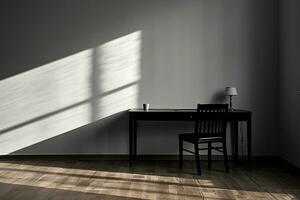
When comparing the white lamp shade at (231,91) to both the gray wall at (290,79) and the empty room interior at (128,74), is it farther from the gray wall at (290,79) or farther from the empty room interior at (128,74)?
the gray wall at (290,79)

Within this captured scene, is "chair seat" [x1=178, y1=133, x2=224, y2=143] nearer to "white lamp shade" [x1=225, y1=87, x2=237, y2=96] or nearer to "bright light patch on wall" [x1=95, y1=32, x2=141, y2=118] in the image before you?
"white lamp shade" [x1=225, y1=87, x2=237, y2=96]

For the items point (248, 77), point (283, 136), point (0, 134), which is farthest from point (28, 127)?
point (283, 136)

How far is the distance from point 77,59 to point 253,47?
2.42m

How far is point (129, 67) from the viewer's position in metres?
5.25

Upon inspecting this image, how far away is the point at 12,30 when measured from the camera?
17.3 feet

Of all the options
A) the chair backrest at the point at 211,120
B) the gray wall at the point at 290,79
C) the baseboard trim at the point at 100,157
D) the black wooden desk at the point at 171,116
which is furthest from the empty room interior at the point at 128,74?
the chair backrest at the point at 211,120

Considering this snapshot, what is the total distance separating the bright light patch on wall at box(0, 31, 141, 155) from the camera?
525cm

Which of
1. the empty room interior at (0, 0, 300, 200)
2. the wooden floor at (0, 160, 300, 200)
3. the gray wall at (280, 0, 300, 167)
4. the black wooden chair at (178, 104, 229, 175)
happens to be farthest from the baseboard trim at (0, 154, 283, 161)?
the black wooden chair at (178, 104, 229, 175)

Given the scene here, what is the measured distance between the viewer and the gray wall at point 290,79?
15.0 ft

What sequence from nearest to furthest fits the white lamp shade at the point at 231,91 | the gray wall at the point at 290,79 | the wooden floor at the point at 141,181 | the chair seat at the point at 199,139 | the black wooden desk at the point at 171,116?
the wooden floor at the point at 141,181 → the chair seat at the point at 199,139 → the gray wall at the point at 290,79 → the black wooden desk at the point at 171,116 → the white lamp shade at the point at 231,91

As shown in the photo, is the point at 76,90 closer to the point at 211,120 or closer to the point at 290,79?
the point at 211,120

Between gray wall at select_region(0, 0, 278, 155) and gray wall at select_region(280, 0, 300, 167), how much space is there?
0.19 m

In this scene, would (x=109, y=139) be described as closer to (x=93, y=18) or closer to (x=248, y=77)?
(x=93, y=18)

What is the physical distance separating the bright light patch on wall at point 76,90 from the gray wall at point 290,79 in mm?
1936
